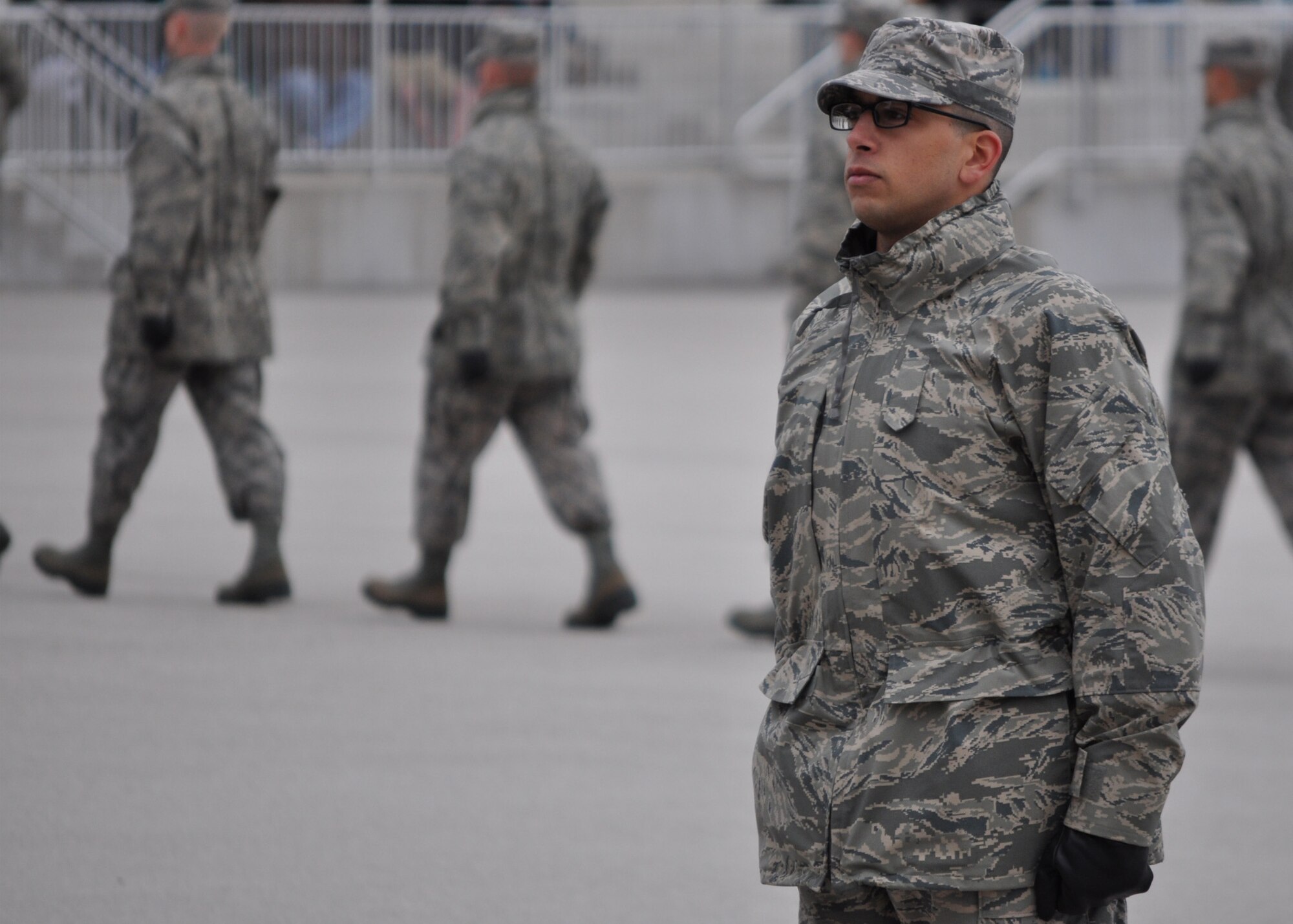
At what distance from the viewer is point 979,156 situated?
2934 millimetres

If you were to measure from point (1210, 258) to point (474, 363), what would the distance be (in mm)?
2652

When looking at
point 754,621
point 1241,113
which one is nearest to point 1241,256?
point 1241,113

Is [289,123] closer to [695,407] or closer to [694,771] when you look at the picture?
[695,407]

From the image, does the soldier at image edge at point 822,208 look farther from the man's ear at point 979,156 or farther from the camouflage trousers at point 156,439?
the man's ear at point 979,156

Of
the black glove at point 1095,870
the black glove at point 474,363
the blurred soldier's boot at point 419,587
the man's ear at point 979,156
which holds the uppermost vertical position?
the man's ear at point 979,156

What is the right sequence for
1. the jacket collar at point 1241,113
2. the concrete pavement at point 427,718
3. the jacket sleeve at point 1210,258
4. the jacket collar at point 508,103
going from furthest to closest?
1. the jacket collar at point 508,103
2. the jacket collar at point 1241,113
3. the jacket sleeve at point 1210,258
4. the concrete pavement at point 427,718

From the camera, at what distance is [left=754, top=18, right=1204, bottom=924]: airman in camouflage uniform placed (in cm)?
274

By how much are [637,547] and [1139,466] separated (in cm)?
677

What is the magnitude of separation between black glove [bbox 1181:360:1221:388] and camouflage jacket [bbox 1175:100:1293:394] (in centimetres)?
2

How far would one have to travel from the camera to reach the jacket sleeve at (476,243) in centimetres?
754

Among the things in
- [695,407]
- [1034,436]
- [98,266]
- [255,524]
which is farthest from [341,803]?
[98,266]

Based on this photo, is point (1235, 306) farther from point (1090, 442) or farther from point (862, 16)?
point (1090, 442)

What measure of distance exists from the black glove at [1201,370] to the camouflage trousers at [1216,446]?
0.06m

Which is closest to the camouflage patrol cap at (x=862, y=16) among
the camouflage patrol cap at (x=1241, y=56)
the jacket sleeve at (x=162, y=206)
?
the camouflage patrol cap at (x=1241, y=56)
